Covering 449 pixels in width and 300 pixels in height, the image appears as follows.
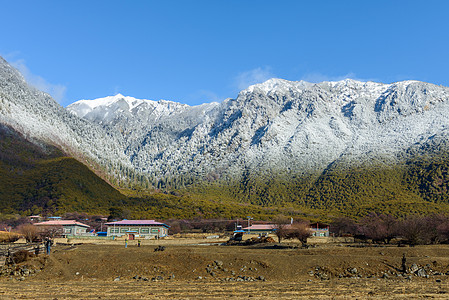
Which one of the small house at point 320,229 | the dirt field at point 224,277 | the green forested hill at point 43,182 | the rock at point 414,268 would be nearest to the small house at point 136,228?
the green forested hill at point 43,182

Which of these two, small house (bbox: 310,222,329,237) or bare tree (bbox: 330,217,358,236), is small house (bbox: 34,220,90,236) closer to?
small house (bbox: 310,222,329,237)

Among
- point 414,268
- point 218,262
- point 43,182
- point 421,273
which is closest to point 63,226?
point 43,182

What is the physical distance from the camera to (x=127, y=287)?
26.6 m

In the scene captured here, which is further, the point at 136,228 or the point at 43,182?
the point at 43,182

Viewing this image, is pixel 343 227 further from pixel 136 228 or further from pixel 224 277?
pixel 224 277

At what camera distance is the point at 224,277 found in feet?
102

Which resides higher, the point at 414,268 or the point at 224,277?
the point at 414,268

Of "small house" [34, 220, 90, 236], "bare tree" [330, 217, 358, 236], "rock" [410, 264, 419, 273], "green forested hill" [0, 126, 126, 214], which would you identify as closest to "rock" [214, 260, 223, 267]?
"rock" [410, 264, 419, 273]

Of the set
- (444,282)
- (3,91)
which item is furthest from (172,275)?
(3,91)

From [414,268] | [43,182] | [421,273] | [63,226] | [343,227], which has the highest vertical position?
[43,182]

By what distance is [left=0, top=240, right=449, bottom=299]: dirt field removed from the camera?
23812mm

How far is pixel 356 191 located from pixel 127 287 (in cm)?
13300

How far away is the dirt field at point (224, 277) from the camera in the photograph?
2381cm

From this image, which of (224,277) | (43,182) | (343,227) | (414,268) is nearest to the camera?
(224,277)
